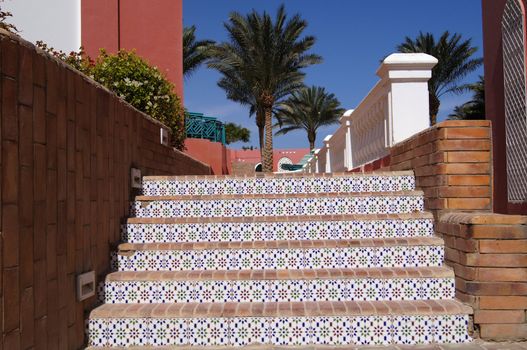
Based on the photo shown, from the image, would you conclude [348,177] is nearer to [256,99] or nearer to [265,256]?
[265,256]

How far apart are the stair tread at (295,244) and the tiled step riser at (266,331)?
0.62m

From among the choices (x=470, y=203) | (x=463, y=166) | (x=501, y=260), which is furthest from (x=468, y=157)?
(x=501, y=260)

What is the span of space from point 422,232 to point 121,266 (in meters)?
2.38

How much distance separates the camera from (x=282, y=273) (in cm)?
333

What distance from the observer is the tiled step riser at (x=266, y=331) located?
2.97 meters

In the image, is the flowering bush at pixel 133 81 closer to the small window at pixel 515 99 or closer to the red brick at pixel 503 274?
the small window at pixel 515 99

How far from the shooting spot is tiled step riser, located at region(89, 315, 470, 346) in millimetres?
2971

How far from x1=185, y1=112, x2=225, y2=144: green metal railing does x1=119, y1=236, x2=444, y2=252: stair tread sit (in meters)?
10.8

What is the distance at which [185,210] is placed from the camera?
3994 millimetres

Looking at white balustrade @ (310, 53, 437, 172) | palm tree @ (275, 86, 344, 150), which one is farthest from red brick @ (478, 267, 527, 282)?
palm tree @ (275, 86, 344, 150)

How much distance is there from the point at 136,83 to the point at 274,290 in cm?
411

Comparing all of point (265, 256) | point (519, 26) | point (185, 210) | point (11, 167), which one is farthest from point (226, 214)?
point (519, 26)

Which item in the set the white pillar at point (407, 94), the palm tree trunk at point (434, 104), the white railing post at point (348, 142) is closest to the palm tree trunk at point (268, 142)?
the palm tree trunk at point (434, 104)

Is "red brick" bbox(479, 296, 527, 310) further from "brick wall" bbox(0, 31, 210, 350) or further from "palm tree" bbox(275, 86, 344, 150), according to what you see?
"palm tree" bbox(275, 86, 344, 150)
